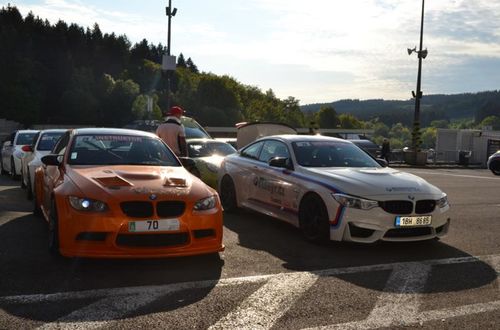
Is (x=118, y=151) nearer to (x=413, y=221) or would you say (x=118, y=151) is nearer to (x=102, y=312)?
(x=102, y=312)

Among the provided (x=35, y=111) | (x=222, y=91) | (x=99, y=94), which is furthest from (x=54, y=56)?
(x=222, y=91)

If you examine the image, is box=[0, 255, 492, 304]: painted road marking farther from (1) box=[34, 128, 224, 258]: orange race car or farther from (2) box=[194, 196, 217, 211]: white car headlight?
(2) box=[194, 196, 217, 211]: white car headlight

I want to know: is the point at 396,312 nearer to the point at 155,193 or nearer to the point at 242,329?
the point at 242,329

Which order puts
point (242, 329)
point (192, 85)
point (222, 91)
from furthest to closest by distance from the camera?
point (192, 85), point (222, 91), point (242, 329)

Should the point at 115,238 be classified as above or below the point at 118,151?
below

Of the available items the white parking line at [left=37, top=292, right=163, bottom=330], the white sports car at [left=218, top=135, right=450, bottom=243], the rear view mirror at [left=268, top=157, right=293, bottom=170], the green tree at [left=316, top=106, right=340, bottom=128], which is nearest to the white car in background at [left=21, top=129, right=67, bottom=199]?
the white sports car at [left=218, top=135, right=450, bottom=243]

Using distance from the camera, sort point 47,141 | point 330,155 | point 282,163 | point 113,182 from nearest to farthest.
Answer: point 113,182 < point 282,163 < point 330,155 < point 47,141

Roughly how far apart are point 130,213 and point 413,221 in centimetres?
345

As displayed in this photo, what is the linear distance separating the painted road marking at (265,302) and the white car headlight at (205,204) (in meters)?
0.87

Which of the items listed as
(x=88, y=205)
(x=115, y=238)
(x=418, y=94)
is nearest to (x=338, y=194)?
(x=115, y=238)

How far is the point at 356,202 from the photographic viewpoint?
22.2ft

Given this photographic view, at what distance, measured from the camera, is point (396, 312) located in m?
4.62

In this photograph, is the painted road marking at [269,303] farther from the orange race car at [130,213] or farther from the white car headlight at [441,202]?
the white car headlight at [441,202]

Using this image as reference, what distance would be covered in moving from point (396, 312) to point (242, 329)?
1.36 metres
